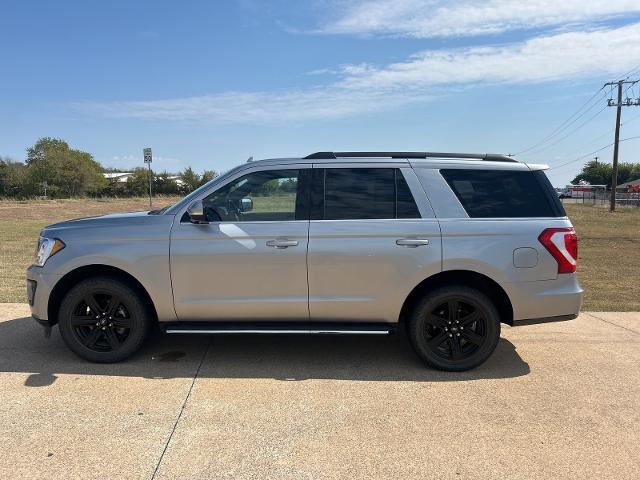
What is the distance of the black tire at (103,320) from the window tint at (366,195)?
186cm

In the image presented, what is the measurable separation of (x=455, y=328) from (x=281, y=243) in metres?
1.69

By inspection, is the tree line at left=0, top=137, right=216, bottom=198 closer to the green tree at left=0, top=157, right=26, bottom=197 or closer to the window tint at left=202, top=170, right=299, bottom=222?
the green tree at left=0, top=157, right=26, bottom=197

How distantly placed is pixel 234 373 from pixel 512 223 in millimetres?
2713

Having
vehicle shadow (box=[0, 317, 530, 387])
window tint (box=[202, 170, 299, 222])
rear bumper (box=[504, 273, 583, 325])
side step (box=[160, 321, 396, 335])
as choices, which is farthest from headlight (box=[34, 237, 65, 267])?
rear bumper (box=[504, 273, 583, 325])

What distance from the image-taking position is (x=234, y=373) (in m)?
4.31

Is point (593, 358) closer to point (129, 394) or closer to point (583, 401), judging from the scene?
point (583, 401)

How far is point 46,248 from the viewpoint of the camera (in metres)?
4.44

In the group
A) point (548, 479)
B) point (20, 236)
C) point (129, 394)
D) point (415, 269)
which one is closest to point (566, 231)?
point (415, 269)

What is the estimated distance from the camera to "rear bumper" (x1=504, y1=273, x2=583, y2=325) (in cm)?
428

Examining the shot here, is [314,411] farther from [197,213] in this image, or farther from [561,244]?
[561,244]

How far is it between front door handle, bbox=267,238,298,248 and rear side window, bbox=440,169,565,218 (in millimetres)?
1467

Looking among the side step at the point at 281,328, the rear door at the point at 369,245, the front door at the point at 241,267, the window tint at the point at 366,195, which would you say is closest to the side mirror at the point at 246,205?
the front door at the point at 241,267

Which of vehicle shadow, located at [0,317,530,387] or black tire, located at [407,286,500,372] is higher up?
black tire, located at [407,286,500,372]

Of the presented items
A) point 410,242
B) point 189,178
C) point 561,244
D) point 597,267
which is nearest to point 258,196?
point 410,242
